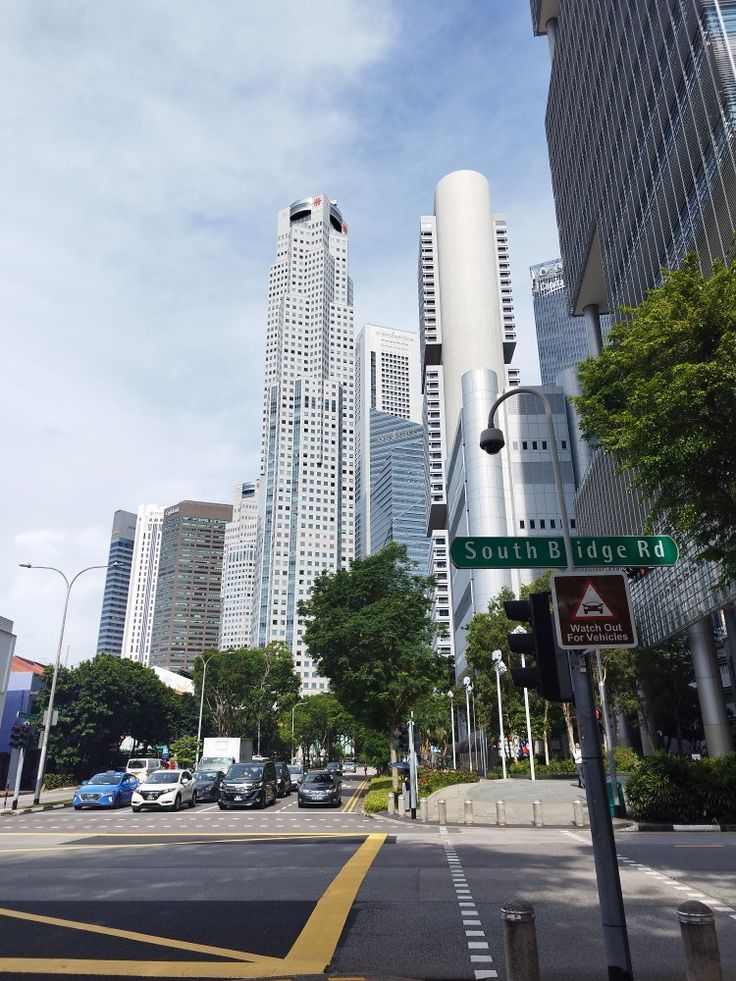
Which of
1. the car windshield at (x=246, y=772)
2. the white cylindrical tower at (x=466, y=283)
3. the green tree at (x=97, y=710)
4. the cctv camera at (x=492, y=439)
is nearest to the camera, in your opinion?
the cctv camera at (x=492, y=439)

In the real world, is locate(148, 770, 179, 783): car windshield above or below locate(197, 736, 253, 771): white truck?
below

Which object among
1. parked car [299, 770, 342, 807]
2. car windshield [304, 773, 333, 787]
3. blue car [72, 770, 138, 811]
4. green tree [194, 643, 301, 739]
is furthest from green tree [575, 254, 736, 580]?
green tree [194, 643, 301, 739]

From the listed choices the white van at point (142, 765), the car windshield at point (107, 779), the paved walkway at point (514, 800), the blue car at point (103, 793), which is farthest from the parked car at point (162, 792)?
the white van at point (142, 765)

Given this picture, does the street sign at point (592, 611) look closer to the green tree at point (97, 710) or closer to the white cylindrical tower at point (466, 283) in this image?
the green tree at point (97, 710)

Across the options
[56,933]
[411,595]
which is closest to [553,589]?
[56,933]

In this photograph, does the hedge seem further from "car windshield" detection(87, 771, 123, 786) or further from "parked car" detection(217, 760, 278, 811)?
"car windshield" detection(87, 771, 123, 786)

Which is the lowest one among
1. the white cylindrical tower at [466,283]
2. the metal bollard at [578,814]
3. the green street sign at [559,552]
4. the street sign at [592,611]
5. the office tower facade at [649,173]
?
the metal bollard at [578,814]

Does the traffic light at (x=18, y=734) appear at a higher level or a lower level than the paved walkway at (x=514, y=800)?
higher

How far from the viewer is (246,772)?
32.3 m

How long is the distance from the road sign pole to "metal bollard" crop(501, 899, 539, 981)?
590 mm

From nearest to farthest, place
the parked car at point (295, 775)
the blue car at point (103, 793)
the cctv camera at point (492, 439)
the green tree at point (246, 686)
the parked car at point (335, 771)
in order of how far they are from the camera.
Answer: the cctv camera at point (492, 439)
the blue car at point (103, 793)
the parked car at point (335, 771)
the parked car at point (295, 775)
the green tree at point (246, 686)

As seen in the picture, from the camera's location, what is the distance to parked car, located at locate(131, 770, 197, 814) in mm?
30688

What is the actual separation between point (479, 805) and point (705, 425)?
728 inches

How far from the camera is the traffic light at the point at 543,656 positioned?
21.3 feet
